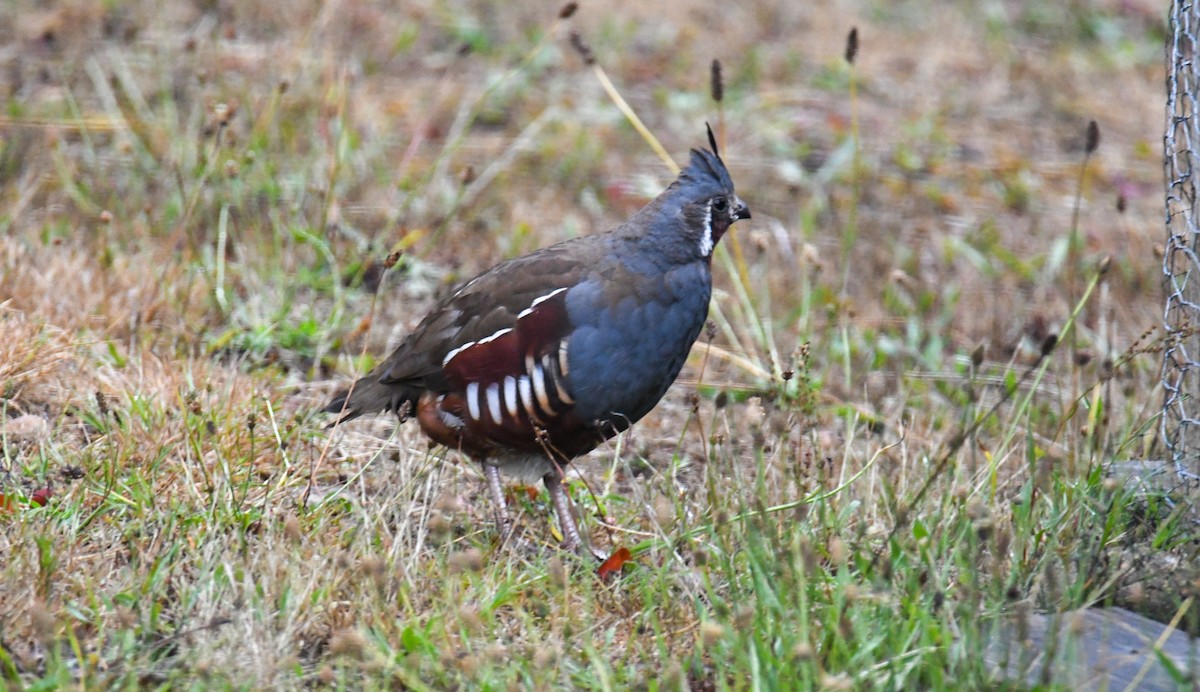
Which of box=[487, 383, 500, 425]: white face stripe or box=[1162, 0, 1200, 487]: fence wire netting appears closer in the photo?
box=[1162, 0, 1200, 487]: fence wire netting

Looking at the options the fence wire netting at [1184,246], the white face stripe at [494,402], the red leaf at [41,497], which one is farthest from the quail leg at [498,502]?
the fence wire netting at [1184,246]

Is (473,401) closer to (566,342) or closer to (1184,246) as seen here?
(566,342)

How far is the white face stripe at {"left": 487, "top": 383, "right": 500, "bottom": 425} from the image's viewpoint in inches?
176

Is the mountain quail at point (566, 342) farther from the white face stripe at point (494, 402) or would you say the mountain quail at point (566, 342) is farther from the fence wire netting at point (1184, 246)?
the fence wire netting at point (1184, 246)

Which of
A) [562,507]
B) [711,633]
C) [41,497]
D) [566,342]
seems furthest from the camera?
[562,507]

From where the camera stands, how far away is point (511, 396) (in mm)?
4445

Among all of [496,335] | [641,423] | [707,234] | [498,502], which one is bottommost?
[641,423]

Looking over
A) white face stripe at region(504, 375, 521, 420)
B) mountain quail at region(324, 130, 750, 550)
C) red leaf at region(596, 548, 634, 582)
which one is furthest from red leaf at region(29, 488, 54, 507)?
red leaf at region(596, 548, 634, 582)

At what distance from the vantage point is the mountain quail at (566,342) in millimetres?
4367

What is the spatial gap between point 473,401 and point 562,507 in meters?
0.48

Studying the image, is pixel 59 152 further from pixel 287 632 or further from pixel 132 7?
pixel 287 632

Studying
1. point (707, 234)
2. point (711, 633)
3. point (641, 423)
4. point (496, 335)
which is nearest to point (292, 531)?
point (496, 335)

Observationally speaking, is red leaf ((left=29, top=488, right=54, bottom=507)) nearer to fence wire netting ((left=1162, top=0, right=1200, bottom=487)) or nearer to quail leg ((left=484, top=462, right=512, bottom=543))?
quail leg ((left=484, top=462, right=512, bottom=543))

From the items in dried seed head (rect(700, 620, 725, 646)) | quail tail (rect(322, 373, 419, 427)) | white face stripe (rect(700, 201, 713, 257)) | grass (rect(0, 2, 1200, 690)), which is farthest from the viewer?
quail tail (rect(322, 373, 419, 427))
